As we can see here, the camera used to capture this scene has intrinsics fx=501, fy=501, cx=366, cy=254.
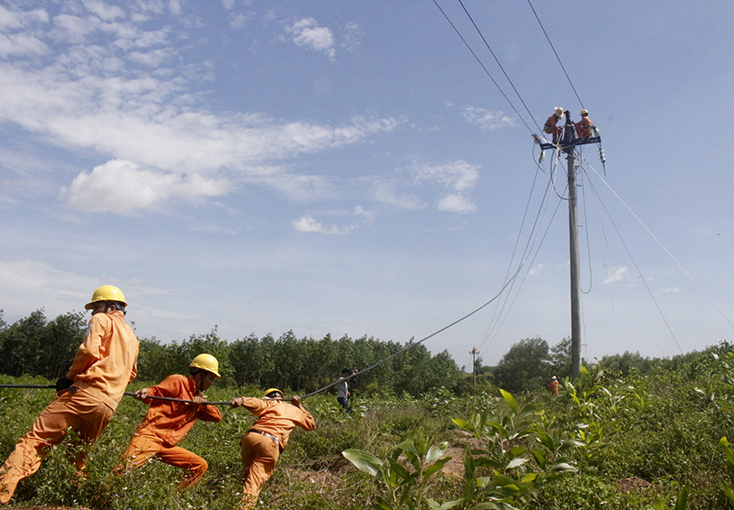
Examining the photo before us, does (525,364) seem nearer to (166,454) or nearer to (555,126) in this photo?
(555,126)

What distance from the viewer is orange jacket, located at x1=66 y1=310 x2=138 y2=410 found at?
4016 mm

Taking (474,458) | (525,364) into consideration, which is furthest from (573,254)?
(525,364)

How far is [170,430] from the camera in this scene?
185 inches

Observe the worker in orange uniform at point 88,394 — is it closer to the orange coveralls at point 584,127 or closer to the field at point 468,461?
the field at point 468,461

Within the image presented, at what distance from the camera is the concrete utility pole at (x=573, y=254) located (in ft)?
31.4

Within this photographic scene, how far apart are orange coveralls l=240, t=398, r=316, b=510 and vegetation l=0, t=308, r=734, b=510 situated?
0.54 ft

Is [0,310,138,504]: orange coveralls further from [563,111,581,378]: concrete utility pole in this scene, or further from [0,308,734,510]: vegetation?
[563,111,581,378]: concrete utility pole

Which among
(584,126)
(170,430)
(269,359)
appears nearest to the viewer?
(170,430)

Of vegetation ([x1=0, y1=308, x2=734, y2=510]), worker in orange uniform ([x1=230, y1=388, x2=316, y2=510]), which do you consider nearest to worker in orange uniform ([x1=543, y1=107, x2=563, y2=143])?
vegetation ([x1=0, y1=308, x2=734, y2=510])

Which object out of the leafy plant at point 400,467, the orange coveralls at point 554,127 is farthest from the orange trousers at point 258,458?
the orange coveralls at point 554,127

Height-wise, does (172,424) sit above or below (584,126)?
below

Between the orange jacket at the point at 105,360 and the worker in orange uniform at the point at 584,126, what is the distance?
31.8ft

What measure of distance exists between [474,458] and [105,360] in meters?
3.17

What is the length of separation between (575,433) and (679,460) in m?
1.42
